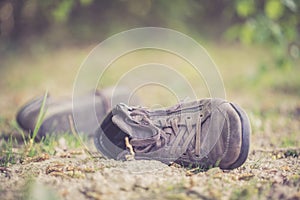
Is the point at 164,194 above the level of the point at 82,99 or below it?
below

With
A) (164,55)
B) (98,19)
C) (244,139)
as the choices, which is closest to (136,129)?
(244,139)

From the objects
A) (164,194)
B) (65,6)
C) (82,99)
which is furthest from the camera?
(65,6)

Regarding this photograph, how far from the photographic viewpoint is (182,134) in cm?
201

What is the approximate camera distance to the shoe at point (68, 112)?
2541 millimetres

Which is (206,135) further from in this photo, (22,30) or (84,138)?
(22,30)

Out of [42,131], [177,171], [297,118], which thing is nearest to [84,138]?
[42,131]

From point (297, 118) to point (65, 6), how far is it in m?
2.21

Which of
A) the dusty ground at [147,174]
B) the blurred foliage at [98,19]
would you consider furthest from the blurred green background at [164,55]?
the dusty ground at [147,174]

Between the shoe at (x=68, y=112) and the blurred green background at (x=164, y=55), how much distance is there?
0.69 m

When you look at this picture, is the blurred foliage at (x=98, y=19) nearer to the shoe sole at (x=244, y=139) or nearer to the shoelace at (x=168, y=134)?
the shoelace at (x=168, y=134)

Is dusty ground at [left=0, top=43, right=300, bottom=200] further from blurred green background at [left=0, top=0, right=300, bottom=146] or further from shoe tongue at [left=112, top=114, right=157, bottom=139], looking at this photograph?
blurred green background at [left=0, top=0, right=300, bottom=146]

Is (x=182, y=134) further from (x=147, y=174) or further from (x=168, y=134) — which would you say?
(x=147, y=174)

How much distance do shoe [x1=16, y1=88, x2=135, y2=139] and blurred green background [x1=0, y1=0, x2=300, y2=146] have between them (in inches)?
27.2

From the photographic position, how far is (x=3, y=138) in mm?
2574
